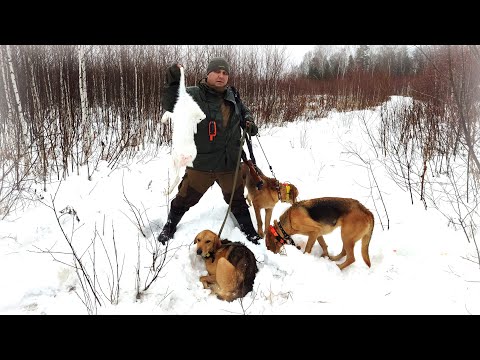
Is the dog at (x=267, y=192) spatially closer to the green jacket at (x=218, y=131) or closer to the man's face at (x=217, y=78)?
the green jacket at (x=218, y=131)

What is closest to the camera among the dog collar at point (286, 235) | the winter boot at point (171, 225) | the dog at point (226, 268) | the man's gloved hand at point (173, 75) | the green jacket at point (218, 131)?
the dog at point (226, 268)

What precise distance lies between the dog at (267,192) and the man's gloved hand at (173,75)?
135cm

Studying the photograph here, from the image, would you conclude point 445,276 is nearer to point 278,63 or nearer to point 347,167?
point 347,167

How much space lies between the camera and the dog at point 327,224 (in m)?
3.00

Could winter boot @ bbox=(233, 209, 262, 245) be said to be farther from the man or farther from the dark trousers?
the dark trousers

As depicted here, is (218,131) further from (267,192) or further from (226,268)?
(226,268)

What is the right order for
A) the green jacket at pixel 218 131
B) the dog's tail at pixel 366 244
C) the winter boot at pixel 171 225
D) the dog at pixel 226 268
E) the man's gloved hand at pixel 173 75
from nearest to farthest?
1. the dog at pixel 226 268
2. the man's gloved hand at pixel 173 75
3. the dog's tail at pixel 366 244
4. the green jacket at pixel 218 131
5. the winter boot at pixel 171 225

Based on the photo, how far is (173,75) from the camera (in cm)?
289

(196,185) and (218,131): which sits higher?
(218,131)

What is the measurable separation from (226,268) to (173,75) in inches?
76.6

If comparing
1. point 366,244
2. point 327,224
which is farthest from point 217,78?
point 366,244

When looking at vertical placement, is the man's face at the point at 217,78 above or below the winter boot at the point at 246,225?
above

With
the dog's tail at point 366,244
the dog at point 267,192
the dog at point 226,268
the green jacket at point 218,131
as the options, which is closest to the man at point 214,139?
the green jacket at point 218,131

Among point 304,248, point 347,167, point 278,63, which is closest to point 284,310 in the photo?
point 304,248
